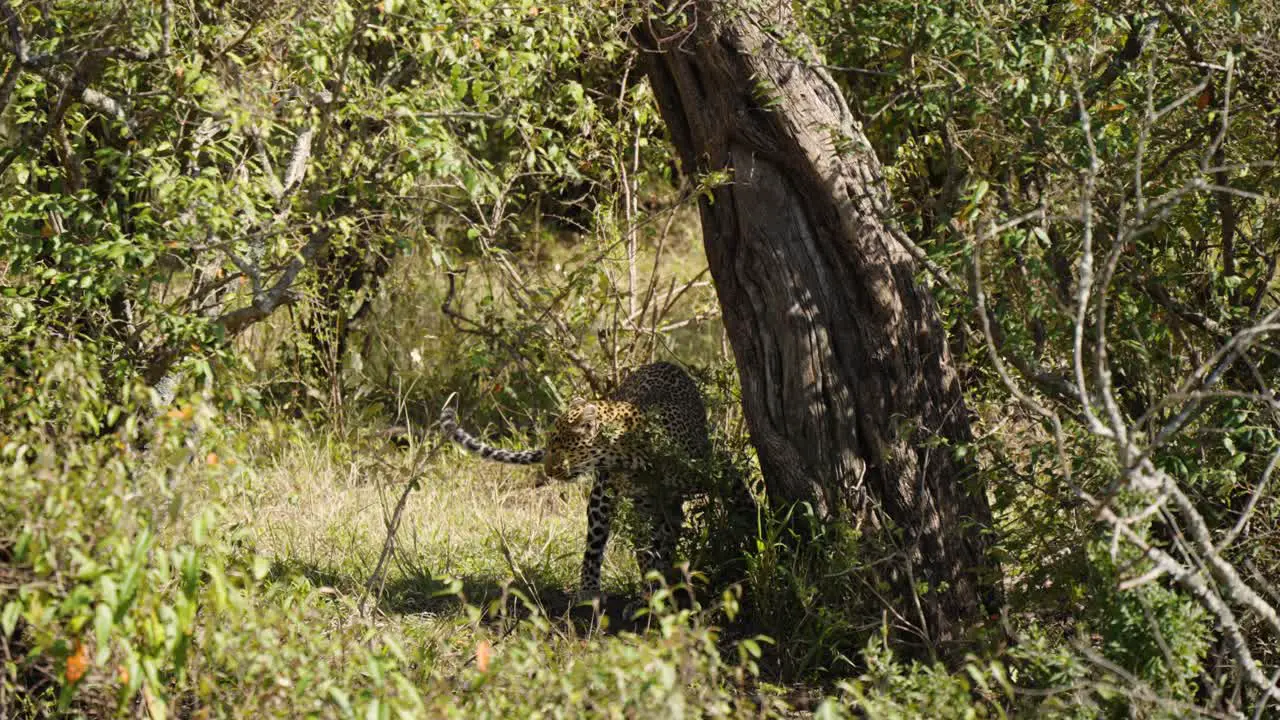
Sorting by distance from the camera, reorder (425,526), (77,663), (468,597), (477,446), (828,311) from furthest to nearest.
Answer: (425,526) < (477,446) < (468,597) < (828,311) < (77,663)

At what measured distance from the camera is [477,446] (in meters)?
6.33

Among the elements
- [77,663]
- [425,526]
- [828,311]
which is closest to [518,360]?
[425,526]

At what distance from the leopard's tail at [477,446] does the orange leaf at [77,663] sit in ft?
7.85

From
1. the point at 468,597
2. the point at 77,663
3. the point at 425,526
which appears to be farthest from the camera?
the point at 425,526

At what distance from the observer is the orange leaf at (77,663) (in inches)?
134

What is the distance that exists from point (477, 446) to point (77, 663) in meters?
3.03

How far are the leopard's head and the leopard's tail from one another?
0.23 meters

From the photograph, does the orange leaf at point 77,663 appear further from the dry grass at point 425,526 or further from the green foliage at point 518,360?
the dry grass at point 425,526

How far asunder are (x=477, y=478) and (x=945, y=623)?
321 centimetres

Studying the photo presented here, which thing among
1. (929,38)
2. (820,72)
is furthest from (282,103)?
(929,38)

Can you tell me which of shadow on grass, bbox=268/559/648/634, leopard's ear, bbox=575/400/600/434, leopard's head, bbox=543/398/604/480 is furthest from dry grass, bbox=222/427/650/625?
leopard's ear, bbox=575/400/600/434

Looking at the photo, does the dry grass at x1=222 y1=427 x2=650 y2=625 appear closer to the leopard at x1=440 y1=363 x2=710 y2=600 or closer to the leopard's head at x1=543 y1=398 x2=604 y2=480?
the leopard at x1=440 y1=363 x2=710 y2=600

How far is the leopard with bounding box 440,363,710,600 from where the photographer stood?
19.8 ft

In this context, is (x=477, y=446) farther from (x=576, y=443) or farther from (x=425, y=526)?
(x=425, y=526)
